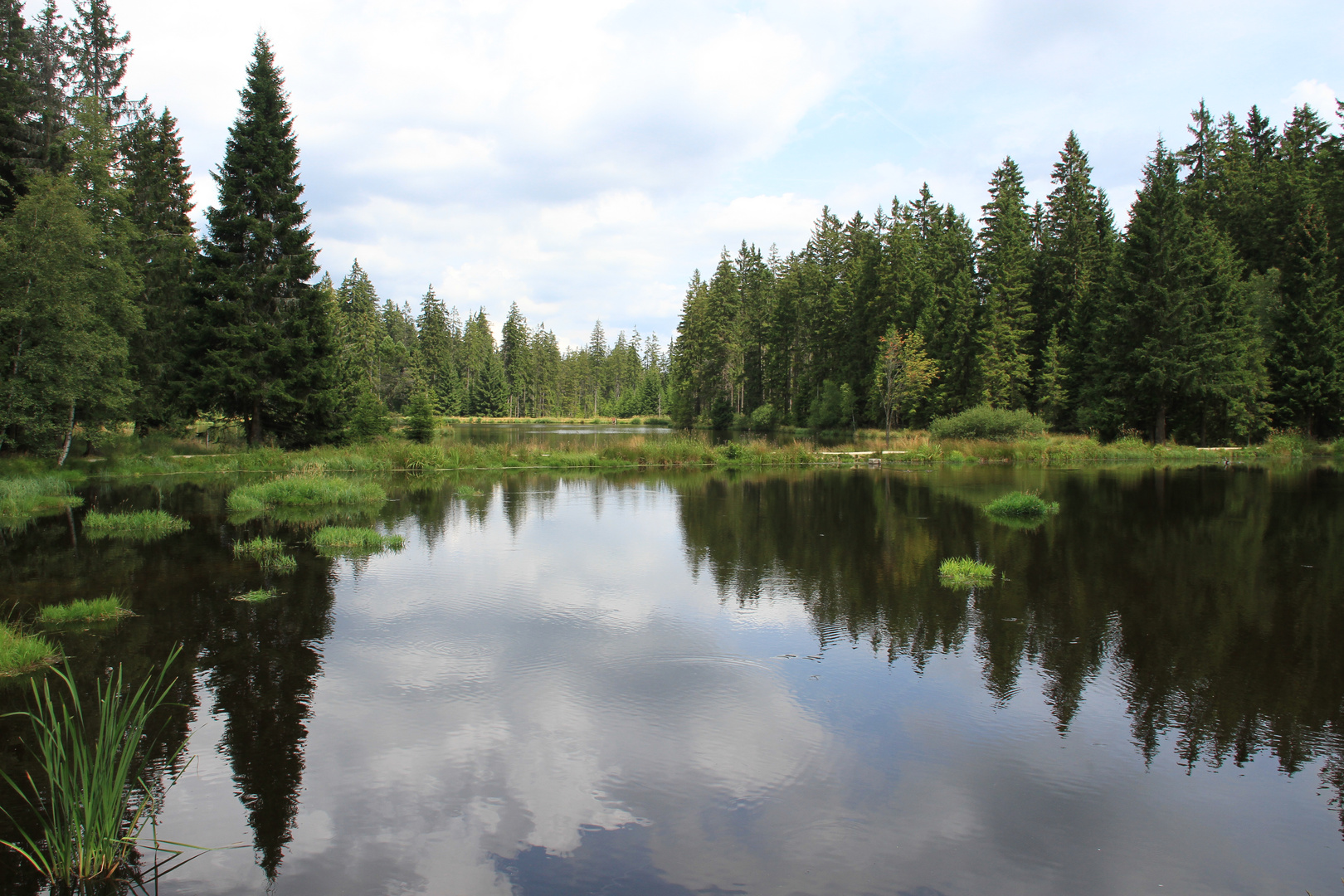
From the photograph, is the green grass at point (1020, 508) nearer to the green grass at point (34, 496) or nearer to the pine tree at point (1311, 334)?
the green grass at point (34, 496)

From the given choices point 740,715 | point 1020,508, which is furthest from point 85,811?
point 1020,508

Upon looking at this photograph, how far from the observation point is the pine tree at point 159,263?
28.2 m

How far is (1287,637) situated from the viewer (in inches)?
337

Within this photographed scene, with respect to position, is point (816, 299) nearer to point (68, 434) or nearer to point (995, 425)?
point (995, 425)

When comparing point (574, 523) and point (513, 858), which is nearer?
point (513, 858)

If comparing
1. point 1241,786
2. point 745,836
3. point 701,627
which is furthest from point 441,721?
point 1241,786

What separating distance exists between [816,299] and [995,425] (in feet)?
89.2

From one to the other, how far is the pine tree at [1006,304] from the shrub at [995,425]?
459cm

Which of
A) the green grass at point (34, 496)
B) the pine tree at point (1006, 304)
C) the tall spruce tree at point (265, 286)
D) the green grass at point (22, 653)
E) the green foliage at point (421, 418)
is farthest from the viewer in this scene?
the pine tree at point (1006, 304)

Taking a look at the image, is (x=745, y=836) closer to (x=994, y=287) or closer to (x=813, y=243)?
(x=994, y=287)

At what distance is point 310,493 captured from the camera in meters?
20.3

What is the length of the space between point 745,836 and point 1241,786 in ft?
12.5

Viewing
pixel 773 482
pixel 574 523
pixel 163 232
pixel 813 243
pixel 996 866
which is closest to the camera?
pixel 996 866

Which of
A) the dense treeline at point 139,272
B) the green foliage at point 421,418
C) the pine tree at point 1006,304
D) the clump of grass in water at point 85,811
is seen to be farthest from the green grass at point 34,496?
the pine tree at point 1006,304
